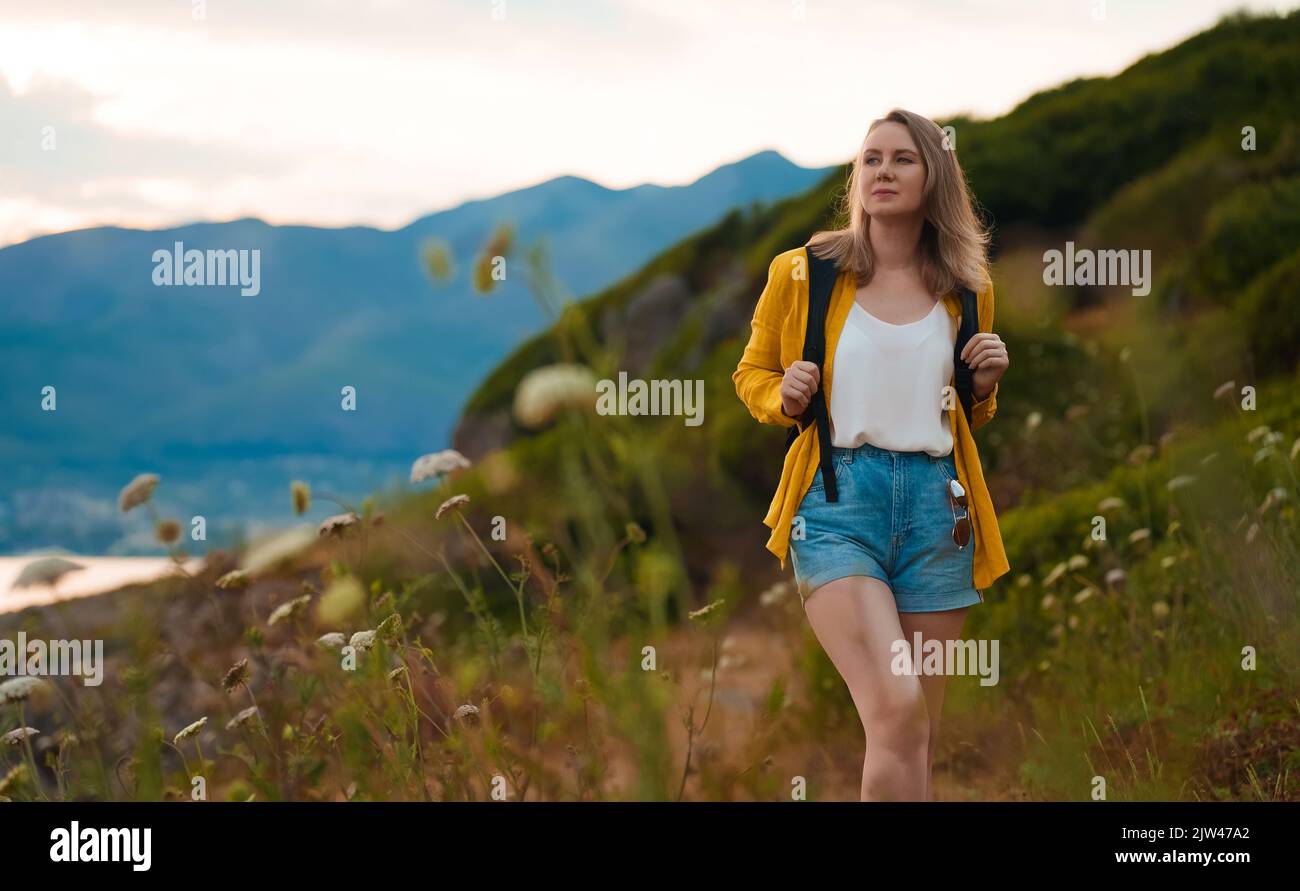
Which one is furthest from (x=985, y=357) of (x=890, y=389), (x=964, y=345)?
(x=890, y=389)

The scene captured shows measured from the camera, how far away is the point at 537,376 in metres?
2.57

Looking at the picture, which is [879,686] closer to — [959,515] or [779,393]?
[959,515]

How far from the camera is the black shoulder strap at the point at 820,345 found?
292 centimetres

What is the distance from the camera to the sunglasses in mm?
2922

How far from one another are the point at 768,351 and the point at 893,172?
0.55 meters

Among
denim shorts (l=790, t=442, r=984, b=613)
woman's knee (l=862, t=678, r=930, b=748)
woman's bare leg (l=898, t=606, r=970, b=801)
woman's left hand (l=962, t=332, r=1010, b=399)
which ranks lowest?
woman's knee (l=862, t=678, r=930, b=748)

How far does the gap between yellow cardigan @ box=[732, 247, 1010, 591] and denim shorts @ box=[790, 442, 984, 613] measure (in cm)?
6

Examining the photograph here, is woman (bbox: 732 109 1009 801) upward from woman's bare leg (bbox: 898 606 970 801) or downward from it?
upward

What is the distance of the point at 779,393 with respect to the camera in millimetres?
3018

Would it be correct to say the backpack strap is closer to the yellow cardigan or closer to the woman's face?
the yellow cardigan

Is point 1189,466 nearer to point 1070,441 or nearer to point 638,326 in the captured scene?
point 1070,441

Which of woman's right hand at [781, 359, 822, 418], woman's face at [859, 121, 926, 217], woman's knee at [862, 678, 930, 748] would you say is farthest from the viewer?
woman's face at [859, 121, 926, 217]

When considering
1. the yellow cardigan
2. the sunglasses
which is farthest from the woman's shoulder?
the sunglasses

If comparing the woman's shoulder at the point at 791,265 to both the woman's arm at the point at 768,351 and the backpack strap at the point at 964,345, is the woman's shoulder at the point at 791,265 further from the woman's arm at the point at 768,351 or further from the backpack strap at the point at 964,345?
the backpack strap at the point at 964,345
